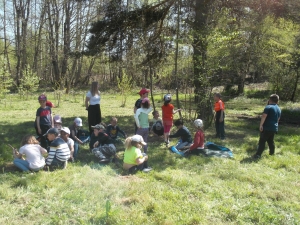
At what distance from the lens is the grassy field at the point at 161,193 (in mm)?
3912

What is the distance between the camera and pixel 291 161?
6.67m

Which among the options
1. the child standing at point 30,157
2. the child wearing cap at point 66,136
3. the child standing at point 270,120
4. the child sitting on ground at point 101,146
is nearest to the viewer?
the child standing at point 30,157

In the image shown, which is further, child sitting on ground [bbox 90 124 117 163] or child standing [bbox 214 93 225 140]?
child standing [bbox 214 93 225 140]

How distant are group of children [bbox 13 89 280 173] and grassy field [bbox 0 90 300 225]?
0.24 m

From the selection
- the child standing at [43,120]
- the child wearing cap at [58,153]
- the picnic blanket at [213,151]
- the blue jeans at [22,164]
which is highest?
the child standing at [43,120]

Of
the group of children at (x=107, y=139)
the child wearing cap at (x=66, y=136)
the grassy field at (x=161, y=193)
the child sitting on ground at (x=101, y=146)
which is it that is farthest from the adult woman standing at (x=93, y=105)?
the child wearing cap at (x=66, y=136)

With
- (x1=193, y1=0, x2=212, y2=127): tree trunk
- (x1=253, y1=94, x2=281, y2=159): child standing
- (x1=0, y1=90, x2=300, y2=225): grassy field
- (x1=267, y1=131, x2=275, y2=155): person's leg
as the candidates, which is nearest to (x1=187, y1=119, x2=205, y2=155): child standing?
(x1=0, y1=90, x2=300, y2=225): grassy field

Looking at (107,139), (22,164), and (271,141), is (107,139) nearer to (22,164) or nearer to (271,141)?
(22,164)

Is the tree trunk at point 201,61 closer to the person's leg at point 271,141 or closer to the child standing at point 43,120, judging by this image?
the person's leg at point 271,141

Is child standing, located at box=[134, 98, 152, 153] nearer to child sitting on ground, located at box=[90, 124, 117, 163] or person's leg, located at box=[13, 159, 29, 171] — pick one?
child sitting on ground, located at box=[90, 124, 117, 163]

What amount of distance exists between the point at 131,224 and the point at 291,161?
4.45 metres

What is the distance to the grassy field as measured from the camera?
3.91 m

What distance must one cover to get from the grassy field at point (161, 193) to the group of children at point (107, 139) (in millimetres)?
241

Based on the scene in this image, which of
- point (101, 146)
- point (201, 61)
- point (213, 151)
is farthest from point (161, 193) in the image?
point (201, 61)
